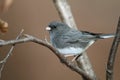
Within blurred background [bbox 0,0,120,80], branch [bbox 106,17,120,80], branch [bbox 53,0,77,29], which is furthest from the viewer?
blurred background [bbox 0,0,120,80]

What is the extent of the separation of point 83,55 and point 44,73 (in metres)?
0.57

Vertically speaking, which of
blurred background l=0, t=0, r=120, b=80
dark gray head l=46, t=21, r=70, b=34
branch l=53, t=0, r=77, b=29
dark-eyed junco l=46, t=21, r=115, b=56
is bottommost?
blurred background l=0, t=0, r=120, b=80

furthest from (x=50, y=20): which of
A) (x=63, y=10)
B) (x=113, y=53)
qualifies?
(x=113, y=53)

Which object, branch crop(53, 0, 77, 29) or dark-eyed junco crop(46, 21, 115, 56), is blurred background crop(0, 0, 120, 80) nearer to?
dark-eyed junco crop(46, 21, 115, 56)

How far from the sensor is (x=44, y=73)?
1450 mm

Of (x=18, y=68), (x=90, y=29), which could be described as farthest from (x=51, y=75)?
Result: (x=90, y=29)

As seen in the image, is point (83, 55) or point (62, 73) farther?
point (62, 73)

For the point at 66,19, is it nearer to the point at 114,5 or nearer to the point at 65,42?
the point at 65,42

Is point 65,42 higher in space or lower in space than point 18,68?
higher

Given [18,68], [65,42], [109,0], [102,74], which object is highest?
[65,42]

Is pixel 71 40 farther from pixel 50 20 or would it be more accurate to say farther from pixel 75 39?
pixel 50 20

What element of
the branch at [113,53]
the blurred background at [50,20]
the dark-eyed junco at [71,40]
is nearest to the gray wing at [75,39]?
the dark-eyed junco at [71,40]

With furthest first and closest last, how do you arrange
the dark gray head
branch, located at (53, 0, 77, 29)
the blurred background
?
the blurred background, the dark gray head, branch, located at (53, 0, 77, 29)

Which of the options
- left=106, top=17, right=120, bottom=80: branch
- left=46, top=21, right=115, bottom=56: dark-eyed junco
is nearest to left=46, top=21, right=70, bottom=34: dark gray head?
left=46, top=21, right=115, bottom=56: dark-eyed junco
